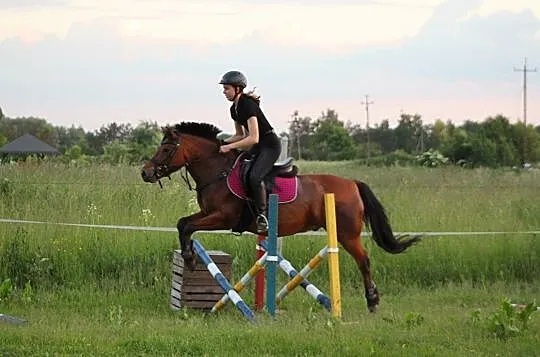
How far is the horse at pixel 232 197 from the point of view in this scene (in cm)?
1073

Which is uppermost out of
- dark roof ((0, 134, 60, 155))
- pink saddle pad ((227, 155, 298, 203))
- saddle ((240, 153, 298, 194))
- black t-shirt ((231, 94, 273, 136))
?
dark roof ((0, 134, 60, 155))

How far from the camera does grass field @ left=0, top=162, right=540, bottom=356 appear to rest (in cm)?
843

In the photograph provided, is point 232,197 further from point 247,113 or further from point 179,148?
point 247,113

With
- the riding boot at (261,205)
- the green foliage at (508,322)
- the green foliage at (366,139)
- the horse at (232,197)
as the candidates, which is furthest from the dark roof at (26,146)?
the green foliage at (508,322)

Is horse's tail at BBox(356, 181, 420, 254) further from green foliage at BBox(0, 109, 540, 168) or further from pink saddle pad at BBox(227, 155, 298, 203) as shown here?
green foliage at BBox(0, 109, 540, 168)

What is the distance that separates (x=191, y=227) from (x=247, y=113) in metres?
1.42

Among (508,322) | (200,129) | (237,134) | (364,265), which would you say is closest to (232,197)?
(237,134)

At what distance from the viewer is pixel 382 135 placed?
8625cm

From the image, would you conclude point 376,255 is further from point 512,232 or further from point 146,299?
point 146,299

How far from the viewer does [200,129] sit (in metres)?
11.2

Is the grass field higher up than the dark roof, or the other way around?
the dark roof

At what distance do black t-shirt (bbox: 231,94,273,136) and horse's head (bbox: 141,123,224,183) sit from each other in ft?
1.69

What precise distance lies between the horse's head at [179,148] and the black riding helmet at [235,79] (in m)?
0.75

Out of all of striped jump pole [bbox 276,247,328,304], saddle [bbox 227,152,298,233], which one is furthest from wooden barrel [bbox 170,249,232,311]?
striped jump pole [bbox 276,247,328,304]
